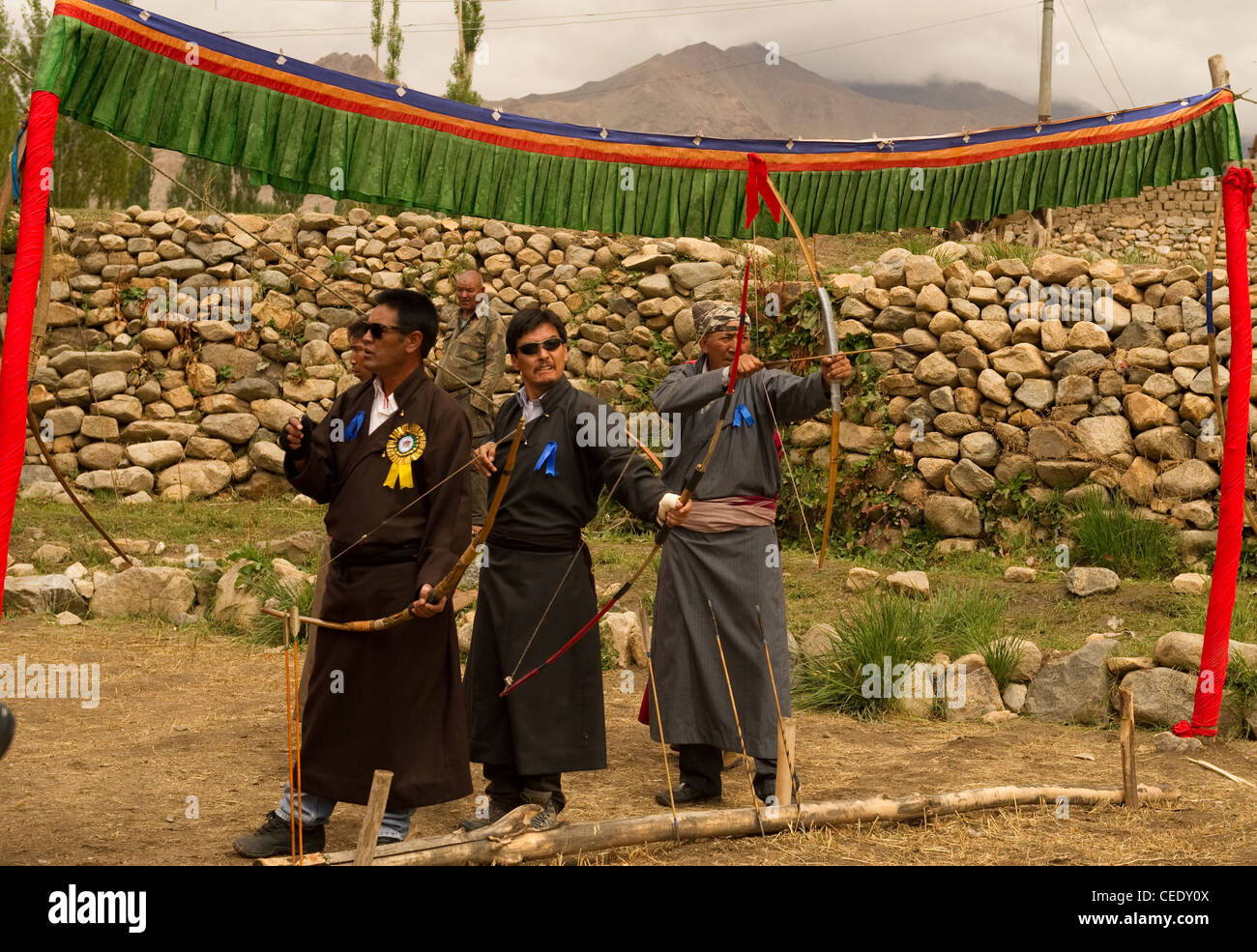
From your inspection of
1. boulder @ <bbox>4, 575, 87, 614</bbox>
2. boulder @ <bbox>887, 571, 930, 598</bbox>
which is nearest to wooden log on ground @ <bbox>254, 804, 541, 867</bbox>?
boulder @ <bbox>887, 571, 930, 598</bbox>

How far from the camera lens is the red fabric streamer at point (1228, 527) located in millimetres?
4609

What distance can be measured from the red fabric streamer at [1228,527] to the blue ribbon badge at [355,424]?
308 centimetres

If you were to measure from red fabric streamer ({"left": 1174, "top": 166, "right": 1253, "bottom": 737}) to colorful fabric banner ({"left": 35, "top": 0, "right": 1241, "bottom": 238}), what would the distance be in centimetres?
42

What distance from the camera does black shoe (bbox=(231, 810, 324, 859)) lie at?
3.57 meters

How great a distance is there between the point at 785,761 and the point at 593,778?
1163mm

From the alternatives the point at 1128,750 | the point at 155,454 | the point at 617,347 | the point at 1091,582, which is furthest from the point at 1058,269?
the point at 155,454

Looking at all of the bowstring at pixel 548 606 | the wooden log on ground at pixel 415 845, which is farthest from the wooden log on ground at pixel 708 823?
the bowstring at pixel 548 606

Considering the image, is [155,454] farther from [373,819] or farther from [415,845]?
[373,819]

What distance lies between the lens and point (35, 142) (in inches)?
155

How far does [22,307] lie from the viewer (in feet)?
12.5

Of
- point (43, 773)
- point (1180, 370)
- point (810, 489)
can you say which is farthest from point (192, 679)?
point (1180, 370)

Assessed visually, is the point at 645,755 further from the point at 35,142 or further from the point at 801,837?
the point at 35,142

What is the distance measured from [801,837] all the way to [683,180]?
2833mm

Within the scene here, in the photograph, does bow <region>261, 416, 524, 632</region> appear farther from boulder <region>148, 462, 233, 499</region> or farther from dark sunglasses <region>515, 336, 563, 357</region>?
boulder <region>148, 462, 233, 499</region>
